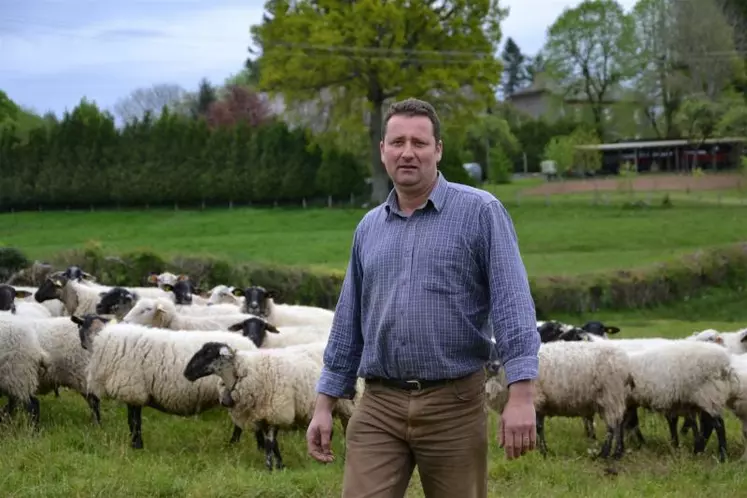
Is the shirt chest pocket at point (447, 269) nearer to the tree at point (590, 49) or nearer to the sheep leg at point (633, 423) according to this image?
the sheep leg at point (633, 423)

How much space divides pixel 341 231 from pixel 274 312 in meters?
21.2

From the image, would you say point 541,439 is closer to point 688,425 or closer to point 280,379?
point 688,425

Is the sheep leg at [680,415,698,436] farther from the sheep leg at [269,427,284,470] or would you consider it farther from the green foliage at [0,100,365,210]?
the green foliage at [0,100,365,210]

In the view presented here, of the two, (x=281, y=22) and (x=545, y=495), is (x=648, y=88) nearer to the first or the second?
(x=281, y=22)

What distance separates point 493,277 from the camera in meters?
3.86

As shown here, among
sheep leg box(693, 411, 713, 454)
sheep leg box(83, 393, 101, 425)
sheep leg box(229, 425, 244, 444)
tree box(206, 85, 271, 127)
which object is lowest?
sheep leg box(693, 411, 713, 454)

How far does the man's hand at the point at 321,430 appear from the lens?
14.1 ft

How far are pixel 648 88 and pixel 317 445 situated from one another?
71.4m

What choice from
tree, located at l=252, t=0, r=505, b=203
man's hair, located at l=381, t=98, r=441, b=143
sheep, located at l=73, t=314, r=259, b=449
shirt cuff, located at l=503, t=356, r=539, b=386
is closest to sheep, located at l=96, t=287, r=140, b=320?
sheep, located at l=73, t=314, r=259, b=449

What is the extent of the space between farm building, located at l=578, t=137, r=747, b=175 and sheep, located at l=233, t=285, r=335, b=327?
46.1 meters

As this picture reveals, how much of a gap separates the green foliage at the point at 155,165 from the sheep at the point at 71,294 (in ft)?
98.2

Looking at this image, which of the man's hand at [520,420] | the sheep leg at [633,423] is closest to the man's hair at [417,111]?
the man's hand at [520,420]

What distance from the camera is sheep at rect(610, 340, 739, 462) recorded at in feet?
31.5

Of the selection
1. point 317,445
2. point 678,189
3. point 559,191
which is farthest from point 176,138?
point 317,445
